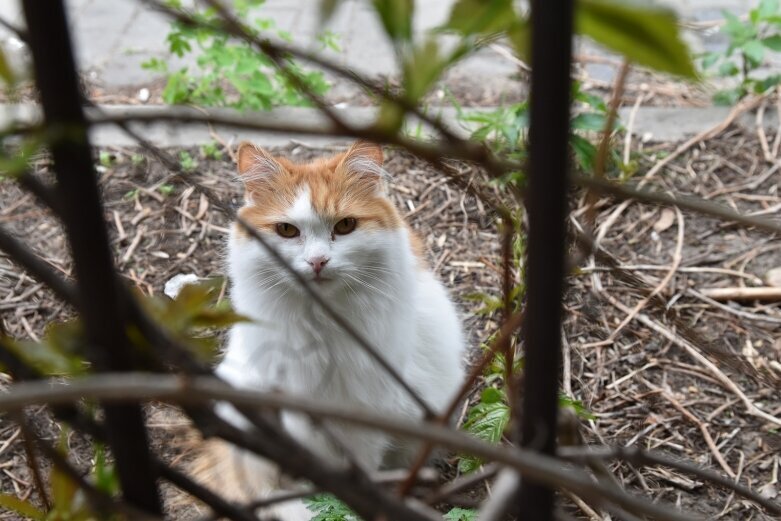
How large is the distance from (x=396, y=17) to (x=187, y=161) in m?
2.61

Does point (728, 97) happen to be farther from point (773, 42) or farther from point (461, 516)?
point (461, 516)

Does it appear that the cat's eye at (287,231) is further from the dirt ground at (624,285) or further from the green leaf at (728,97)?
the green leaf at (728,97)

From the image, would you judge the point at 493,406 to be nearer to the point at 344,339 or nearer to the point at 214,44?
the point at 344,339

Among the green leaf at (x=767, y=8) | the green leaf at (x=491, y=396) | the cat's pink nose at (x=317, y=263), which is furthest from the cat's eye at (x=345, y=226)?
the green leaf at (x=767, y=8)

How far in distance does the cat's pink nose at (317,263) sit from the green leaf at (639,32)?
4.39 ft

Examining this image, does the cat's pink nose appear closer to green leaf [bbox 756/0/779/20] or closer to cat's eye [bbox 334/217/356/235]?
cat's eye [bbox 334/217/356/235]

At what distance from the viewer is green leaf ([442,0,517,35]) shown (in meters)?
0.44

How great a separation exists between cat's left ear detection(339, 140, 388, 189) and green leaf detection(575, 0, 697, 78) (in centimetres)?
145

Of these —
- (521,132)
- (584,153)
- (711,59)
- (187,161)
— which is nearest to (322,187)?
(584,153)

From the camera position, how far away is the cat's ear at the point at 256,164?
1.87 metres

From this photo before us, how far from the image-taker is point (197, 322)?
614mm

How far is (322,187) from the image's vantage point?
186cm

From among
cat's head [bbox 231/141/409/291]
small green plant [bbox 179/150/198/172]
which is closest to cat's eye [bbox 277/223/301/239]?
cat's head [bbox 231/141/409/291]

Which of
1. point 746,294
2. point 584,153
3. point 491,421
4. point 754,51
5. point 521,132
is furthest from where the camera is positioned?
point 754,51
